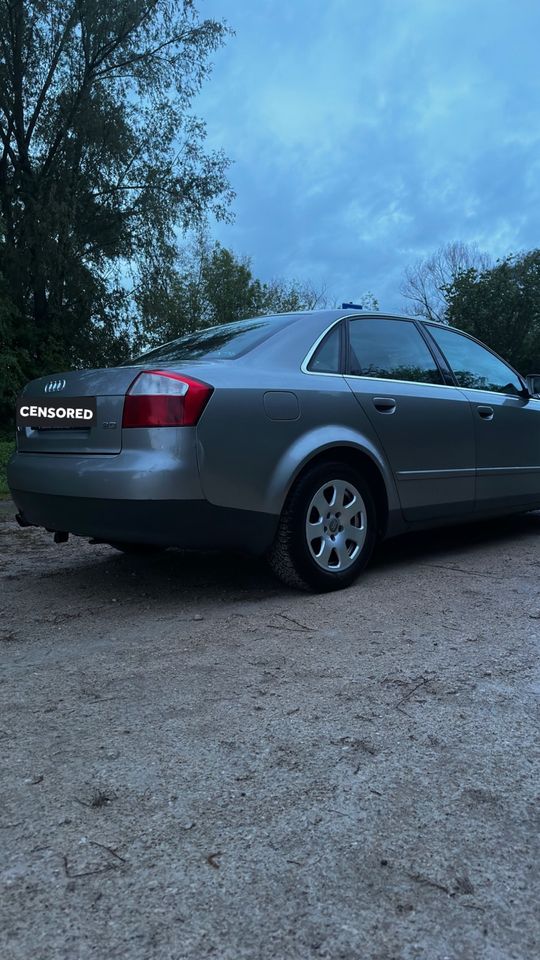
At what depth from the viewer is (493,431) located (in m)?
5.36

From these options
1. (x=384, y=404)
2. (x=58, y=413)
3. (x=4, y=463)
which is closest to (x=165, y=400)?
(x=58, y=413)

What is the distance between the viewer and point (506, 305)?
29.3 meters

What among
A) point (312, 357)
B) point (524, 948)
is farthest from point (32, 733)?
point (312, 357)

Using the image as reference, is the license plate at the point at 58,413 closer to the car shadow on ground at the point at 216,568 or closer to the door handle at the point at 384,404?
the car shadow on ground at the point at 216,568

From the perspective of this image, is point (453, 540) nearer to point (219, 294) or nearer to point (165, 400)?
point (165, 400)

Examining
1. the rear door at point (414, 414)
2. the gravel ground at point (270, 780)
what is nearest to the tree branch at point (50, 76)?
the rear door at point (414, 414)

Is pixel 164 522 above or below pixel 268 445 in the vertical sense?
below

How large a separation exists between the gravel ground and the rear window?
1.38 meters

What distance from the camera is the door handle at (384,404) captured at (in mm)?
4441

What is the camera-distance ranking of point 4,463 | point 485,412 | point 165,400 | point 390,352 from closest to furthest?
point 165,400, point 390,352, point 485,412, point 4,463

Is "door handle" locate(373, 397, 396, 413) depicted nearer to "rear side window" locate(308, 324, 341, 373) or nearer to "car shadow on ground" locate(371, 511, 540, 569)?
"rear side window" locate(308, 324, 341, 373)

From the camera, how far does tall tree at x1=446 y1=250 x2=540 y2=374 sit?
96.2 ft

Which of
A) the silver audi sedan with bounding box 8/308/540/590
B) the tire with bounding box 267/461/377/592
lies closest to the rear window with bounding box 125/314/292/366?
the silver audi sedan with bounding box 8/308/540/590

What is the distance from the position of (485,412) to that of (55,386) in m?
2.94
